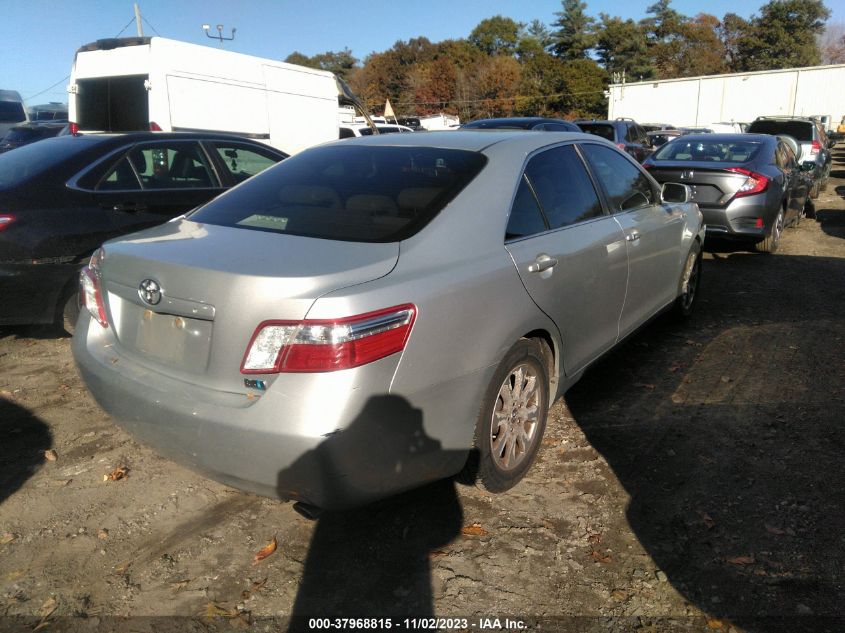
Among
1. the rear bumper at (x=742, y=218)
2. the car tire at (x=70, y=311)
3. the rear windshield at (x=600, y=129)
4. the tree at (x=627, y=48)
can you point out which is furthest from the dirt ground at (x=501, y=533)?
the tree at (x=627, y=48)

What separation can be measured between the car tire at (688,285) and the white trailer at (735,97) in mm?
43586

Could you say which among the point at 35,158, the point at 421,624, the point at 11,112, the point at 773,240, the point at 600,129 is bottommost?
the point at 421,624

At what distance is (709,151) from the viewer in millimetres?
9281

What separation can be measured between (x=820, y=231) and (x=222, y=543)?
36.2ft

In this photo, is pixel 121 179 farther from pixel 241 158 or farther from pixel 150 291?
pixel 150 291

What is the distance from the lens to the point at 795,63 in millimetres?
70562

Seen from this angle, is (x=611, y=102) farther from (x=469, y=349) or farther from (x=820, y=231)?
(x=469, y=349)

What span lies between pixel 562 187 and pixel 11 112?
25441 millimetres

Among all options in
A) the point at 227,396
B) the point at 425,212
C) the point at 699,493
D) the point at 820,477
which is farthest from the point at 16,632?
the point at 820,477

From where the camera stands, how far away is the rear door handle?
10.3 ft

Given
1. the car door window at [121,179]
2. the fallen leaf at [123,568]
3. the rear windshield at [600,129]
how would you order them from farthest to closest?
the rear windshield at [600,129]
the car door window at [121,179]
the fallen leaf at [123,568]

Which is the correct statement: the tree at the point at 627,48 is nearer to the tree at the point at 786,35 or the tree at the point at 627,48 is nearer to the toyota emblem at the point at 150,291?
the tree at the point at 786,35

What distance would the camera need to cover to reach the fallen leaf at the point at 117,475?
3406mm

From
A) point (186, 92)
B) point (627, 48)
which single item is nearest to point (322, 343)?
point (186, 92)
